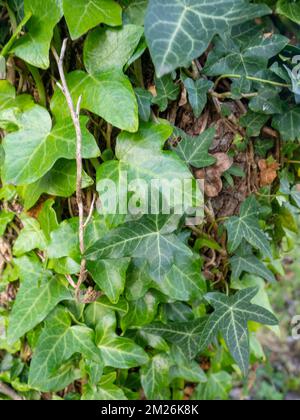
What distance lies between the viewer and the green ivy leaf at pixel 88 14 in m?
0.66

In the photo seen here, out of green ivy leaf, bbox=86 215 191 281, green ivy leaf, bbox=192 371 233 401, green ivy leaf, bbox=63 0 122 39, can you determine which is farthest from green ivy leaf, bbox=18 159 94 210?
green ivy leaf, bbox=192 371 233 401

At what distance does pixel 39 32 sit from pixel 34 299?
476mm

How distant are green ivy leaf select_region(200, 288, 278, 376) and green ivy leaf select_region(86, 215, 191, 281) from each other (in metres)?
0.12

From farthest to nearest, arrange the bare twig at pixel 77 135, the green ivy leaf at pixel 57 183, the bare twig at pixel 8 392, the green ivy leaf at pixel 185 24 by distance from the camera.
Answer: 1. the bare twig at pixel 8 392
2. the green ivy leaf at pixel 57 183
3. the bare twig at pixel 77 135
4. the green ivy leaf at pixel 185 24

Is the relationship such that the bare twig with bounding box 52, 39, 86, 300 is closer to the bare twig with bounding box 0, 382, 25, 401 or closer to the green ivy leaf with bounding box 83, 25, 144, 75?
the green ivy leaf with bounding box 83, 25, 144, 75

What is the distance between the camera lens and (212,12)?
578 millimetres

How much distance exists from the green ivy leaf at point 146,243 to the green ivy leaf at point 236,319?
117 millimetres

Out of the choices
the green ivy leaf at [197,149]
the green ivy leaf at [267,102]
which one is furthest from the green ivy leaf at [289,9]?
the green ivy leaf at [197,149]

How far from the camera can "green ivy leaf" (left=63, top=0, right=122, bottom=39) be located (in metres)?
0.66

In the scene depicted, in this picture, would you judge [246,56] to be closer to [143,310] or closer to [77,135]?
[77,135]

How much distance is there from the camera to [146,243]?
73cm

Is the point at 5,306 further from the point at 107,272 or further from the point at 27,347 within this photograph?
the point at 107,272

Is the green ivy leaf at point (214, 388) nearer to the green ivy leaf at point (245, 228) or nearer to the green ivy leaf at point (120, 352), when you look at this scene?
the green ivy leaf at point (120, 352)

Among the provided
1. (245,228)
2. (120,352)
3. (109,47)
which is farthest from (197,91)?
(120,352)
